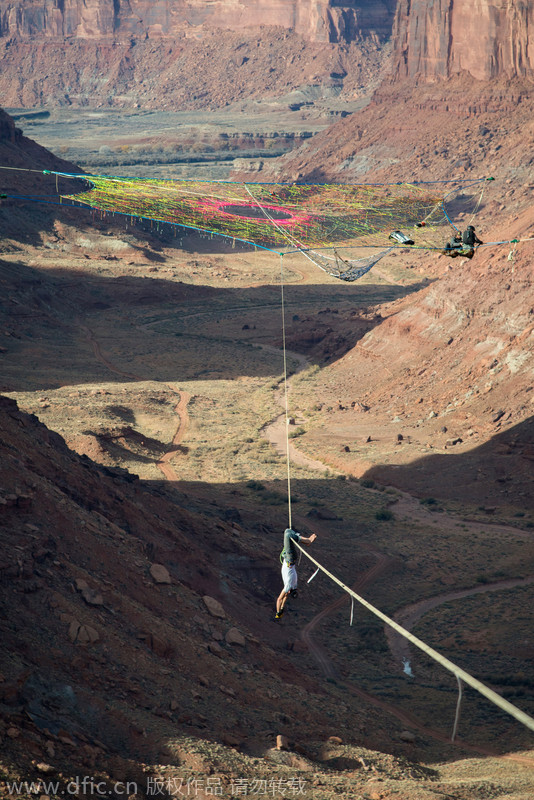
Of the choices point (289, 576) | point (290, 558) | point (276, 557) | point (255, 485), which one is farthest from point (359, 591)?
point (255, 485)

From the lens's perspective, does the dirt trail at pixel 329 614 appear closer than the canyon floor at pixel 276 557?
No

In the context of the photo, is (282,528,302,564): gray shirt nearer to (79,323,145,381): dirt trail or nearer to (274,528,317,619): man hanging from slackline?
(274,528,317,619): man hanging from slackline

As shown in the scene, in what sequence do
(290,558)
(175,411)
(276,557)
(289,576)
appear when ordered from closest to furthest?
1. (290,558)
2. (289,576)
3. (276,557)
4. (175,411)

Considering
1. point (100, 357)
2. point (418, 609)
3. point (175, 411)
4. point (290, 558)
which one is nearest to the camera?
point (290, 558)

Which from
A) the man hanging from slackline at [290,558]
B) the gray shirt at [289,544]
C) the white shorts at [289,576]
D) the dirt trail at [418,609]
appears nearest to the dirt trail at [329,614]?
the dirt trail at [418,609]

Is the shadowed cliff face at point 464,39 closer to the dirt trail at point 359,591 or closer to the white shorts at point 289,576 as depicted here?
the dirt trail at point 359,591

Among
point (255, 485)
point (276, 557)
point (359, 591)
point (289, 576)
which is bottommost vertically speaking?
point (255, 485)

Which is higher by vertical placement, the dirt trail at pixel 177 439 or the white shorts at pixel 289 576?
the white shorts at pixel 289 576

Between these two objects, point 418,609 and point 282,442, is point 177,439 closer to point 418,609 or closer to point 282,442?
point 282,442
